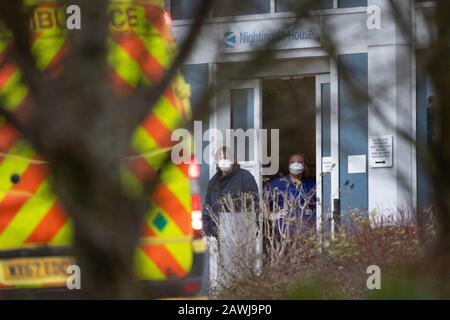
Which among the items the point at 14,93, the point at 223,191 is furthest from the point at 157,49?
the point at 223,191

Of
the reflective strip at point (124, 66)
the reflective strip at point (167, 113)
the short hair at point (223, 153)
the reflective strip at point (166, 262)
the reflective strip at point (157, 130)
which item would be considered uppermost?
the short hair at point (223, 153)

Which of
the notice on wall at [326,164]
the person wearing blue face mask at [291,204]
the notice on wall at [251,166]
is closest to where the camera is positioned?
the person wearing blue face mask at [291,204]

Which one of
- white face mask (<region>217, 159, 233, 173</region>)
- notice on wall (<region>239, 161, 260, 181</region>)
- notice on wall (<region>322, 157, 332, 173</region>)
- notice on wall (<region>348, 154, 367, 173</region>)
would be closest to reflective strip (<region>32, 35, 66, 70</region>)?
white face mask (<region>217, 159, 233, 173</region>)

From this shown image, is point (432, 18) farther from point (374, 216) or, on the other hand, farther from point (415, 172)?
point (374, 216)

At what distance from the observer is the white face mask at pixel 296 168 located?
1192cm

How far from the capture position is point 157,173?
7.79 ft

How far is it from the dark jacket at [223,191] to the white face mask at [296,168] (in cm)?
94

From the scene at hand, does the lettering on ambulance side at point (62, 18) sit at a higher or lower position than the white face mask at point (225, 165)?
lower

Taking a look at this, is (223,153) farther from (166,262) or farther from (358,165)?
(166,262)

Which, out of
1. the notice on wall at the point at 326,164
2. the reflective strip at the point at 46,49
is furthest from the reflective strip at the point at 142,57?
the notice on wall at the point at 326,164

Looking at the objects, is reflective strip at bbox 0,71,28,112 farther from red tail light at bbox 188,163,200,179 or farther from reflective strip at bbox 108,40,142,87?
red tail light at bbox 188,163,200,179

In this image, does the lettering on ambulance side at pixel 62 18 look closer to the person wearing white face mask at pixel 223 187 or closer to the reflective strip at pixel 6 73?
the reflective strip at pixel 6 73

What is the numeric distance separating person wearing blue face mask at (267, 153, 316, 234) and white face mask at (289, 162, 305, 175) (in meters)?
0.74
